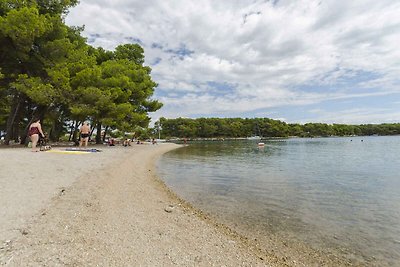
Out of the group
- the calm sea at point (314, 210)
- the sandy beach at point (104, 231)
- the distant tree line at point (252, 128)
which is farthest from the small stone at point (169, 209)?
the distant tree line at point (252, 128)

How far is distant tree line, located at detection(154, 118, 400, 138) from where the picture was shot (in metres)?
143

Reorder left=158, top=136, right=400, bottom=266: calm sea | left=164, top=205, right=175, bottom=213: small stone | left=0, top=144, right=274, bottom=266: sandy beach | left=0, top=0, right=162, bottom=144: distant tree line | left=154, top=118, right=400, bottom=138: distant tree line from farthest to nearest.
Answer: left=154, top=118, right=400, bottom=138: distant tree line → left=0, top=0, right=162, bottom=144: distant tree line → left=164, top=205, right=175, bottom=213: small stone → left=158, top=136, right=400, bottom=266: calm sea → left=0, top=144, right=274, bottom=266: sandy beach

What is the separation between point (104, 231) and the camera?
200 inches

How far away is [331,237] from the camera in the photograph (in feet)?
19.8

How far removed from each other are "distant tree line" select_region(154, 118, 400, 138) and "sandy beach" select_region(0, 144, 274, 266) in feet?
399

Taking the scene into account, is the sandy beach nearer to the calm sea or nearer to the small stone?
the small stone

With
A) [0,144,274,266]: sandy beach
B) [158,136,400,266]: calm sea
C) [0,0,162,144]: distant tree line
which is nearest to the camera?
[0,144,274,266]: sandy beach

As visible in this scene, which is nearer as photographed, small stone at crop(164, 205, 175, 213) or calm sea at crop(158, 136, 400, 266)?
calm sea at crop(158, 136, 400, 266)

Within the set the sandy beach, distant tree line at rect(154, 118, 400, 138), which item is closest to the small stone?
the sandy beach

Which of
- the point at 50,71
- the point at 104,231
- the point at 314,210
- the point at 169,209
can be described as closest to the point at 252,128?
the point at 50,71

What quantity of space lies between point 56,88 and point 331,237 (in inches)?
1003

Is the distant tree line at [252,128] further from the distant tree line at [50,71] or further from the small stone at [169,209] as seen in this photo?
the small stone at [169,209]

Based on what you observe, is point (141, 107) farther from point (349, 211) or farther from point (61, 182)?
point (349, 211)

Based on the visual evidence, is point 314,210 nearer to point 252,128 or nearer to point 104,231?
point 104,231
